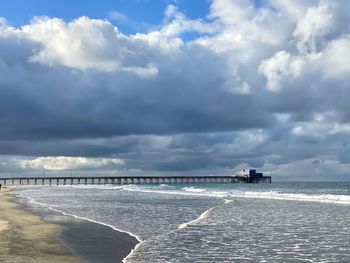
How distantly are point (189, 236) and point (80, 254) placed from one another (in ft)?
16.6

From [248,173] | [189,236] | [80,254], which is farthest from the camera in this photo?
[248,173]

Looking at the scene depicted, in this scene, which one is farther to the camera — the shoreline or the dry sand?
the shoreline

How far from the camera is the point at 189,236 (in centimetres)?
1803

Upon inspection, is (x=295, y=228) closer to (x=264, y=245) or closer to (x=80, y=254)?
(x=264, y=245)

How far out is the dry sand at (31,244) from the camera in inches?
508

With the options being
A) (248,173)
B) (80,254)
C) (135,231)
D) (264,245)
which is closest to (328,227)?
(264,245)

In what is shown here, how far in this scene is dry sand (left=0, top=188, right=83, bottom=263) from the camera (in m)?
12.9

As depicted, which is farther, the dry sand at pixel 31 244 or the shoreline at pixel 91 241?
the shoreline at pixel 91 241

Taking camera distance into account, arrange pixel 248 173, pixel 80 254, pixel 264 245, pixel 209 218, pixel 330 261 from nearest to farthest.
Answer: pixel 330 261
pixel 80 254
pixel 264 245
pixel 209 218
pixel 248 173

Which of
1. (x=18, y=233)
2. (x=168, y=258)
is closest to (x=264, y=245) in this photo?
(x=168, y=258)

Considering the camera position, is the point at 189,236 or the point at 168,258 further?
the point at 189,236

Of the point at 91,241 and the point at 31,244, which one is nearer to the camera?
the point at 31,244

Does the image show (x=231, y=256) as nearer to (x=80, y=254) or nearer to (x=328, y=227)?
(x=80, y=254)

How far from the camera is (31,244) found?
15602 mm
